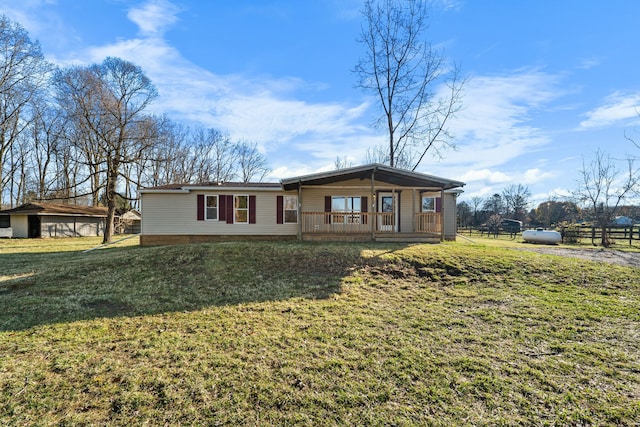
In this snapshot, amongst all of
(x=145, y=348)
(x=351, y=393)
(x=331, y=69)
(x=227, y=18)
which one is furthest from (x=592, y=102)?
(x=145, y=348)

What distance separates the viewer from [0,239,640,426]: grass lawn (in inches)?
115

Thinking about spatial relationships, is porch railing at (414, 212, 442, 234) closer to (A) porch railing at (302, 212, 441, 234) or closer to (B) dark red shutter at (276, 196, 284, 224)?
(A) porch railing at (302, 212, 441, 234)

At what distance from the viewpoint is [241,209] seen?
551 inches

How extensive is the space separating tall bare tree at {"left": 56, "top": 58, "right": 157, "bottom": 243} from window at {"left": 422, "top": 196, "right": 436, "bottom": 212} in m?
17.3

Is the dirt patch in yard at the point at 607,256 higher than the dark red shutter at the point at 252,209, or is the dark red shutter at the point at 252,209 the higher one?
the dark red shutter at the point at 252,209

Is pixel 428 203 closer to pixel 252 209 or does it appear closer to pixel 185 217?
pixel 252 209

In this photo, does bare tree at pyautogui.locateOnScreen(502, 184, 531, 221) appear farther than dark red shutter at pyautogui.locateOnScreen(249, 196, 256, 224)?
Yes

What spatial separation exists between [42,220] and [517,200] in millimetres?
58868

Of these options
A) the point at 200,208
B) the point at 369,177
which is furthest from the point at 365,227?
the point at 200,208

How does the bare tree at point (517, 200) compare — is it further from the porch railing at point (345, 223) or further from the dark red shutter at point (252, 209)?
the dark red shutter at point (252, 209)

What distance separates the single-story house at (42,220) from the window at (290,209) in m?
21.9

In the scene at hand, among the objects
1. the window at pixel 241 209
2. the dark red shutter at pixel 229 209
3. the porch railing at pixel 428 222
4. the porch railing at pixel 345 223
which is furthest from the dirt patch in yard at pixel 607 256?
the dark red shutter at pixel 229 209

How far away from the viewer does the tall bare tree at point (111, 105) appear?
1838cm

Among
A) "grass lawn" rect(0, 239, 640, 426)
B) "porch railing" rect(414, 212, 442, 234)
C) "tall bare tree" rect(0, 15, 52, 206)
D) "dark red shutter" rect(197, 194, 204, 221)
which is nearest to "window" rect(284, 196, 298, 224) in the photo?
"dark red shutter" rect(197, 194, 204, 221)
